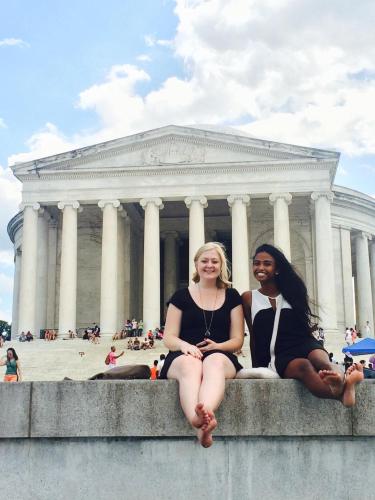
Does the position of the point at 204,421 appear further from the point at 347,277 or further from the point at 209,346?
the point at 347,277

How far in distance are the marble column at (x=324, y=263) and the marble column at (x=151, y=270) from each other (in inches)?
520

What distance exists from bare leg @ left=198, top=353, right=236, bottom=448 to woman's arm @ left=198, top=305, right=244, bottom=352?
0.23 meters

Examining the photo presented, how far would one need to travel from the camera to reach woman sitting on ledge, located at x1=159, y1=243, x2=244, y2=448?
7.30 m

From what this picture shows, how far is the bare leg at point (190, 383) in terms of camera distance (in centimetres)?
636

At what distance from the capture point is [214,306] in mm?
8164

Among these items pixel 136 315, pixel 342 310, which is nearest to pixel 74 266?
pixel 136 315

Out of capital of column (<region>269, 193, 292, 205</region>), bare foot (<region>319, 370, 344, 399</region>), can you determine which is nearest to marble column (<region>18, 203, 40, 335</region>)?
capital of column (<region>269, 193, 292, 205</region>)

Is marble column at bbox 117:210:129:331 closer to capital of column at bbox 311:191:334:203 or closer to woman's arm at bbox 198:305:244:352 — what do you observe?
capital of column at bbox 311:191:334:203

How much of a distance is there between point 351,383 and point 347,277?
2188 inches

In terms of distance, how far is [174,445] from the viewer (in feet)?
24.0

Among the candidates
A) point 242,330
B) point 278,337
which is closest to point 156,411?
point 242,330

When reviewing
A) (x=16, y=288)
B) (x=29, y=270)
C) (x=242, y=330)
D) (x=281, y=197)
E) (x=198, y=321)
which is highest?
(x=281, y=197)

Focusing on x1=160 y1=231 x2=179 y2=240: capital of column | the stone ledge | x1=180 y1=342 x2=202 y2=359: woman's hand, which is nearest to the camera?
the stone ledge

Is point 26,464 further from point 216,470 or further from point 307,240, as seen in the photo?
point 307,240
